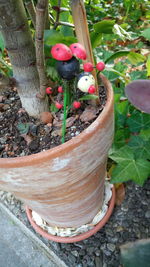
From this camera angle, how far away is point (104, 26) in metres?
0.61

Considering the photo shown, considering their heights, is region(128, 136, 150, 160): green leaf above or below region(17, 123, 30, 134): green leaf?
below

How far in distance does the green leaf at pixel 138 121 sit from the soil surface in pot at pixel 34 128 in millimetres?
257

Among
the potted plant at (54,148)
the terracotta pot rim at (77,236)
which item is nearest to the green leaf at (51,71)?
the potted plant at (54,148)

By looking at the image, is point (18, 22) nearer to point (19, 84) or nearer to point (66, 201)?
point (19, 84)

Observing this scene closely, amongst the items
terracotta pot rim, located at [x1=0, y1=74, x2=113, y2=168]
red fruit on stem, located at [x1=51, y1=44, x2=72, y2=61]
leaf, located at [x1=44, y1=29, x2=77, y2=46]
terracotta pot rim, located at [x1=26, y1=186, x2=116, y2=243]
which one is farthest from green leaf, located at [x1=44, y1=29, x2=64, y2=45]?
terracotta pot rim, located at [x1=26, y1=186, x2=116, y2=243]

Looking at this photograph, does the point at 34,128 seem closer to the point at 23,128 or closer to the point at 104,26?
the point at 23,128

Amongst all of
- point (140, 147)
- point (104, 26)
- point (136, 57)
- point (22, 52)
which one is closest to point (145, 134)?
point (140, 147)

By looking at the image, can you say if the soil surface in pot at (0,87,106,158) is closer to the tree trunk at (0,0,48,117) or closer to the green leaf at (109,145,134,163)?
the tree trunk at (0,0,48,117)

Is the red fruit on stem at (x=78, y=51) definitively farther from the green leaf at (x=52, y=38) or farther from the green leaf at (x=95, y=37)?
the green leaf at (x=95, y=37)

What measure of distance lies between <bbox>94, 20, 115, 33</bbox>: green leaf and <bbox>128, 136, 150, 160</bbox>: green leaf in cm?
38

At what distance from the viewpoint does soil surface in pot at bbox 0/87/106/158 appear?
1.90 ft

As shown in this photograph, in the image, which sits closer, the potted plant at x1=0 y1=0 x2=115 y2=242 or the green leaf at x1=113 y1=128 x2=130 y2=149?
the potted plant at x1=0 y1=0 x2=115 y2=242

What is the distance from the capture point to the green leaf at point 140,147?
0.85 meters

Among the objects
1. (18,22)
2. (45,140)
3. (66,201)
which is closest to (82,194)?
(66,201)
